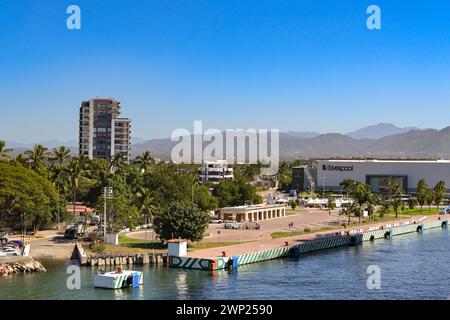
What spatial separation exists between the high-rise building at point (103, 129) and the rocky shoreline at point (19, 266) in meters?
143

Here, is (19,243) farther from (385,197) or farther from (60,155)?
(385,197)

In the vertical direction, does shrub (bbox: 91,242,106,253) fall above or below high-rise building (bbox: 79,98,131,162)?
below

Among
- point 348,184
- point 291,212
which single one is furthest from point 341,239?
point 348,184

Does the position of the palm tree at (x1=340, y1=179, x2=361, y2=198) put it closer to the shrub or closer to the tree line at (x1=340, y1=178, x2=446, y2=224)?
the tree line at (x1=340, y1=178, x2=446, y2=224)

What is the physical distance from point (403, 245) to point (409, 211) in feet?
165

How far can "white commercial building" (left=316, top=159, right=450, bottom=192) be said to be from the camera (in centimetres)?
15462

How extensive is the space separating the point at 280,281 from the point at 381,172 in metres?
119

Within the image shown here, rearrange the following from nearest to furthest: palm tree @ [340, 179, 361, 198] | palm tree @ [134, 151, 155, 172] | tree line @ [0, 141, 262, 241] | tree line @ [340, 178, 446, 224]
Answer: tree line @ [0, 141, 262, 241]
tree line @ [340, 178, 446, 224]
palm tree @ [134, 151, 155, 172]
palm tree @ [340, 179, 361, 198]

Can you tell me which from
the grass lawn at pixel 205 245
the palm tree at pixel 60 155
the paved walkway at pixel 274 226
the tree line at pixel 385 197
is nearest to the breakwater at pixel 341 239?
the grass lawn at pixel 205 245

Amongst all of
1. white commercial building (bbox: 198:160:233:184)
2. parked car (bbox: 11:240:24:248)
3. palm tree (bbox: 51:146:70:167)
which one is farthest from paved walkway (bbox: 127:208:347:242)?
white commercial building (bbox: 198:160:233:184)

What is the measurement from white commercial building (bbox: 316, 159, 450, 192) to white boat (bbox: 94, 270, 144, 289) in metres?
121

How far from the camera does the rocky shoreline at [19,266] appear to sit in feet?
167
